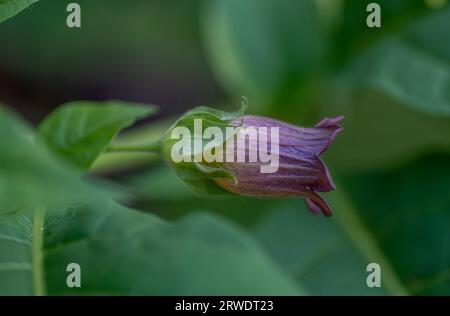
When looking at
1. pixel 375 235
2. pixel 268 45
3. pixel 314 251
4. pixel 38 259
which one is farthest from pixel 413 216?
pixel 38 259

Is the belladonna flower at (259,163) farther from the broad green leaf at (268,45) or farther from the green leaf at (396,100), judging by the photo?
the broad green leaf at (268,45)

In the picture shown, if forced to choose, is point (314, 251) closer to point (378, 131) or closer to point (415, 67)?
point (415, 67)

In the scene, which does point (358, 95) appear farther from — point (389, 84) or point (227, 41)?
point (389, 84)

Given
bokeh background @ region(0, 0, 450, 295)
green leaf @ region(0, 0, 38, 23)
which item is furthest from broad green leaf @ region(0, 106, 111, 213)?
bokeh background @ region(0, 0, 450, 295)

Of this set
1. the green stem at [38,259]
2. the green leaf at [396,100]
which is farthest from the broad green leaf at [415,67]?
the green stem at [38,259]

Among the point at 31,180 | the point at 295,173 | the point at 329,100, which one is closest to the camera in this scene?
the point at 31,180

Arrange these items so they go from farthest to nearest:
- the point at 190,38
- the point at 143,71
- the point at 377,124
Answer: the point at 143,71 < the point at 190,38 < the point at 377,124
